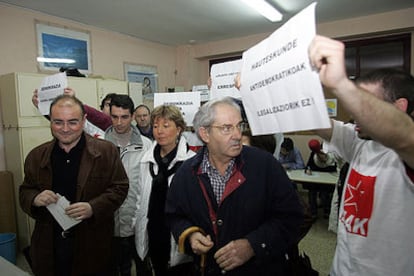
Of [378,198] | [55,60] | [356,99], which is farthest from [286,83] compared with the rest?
[55,60]

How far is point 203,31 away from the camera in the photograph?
5.61m

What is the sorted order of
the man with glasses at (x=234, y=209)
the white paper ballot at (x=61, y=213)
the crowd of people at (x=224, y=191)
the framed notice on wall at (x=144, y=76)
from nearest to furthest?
the crowd of people at (x=224, y=191) → the man with glasses at (x=234, y=209) → the white paper ballot at (x=61, y=213) → the framed notice on wall at (x=144, y=76)

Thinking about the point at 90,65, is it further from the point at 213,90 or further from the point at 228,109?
the point at 228,109

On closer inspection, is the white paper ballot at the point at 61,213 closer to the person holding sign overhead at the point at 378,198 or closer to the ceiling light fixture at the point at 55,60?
the person holding sign overhead at the point at 378,198

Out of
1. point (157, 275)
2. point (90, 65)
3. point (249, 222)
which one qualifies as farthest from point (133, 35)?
point (249, 222)

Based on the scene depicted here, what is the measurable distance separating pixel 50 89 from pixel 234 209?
1665 millimetres

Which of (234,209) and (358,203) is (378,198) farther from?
(234,209)

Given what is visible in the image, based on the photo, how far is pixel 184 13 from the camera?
4.54 metres

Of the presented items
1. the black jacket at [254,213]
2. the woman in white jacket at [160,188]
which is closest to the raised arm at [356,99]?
the black jacket at [254,213]

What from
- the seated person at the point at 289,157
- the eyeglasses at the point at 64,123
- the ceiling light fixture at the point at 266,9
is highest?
the ceiling light fixture at the point at 266,9

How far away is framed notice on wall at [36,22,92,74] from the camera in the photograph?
170 inches

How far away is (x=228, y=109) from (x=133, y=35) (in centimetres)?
492

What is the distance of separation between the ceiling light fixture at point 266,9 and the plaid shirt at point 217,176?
11.0 ft

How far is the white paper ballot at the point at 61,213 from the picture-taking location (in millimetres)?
1606
